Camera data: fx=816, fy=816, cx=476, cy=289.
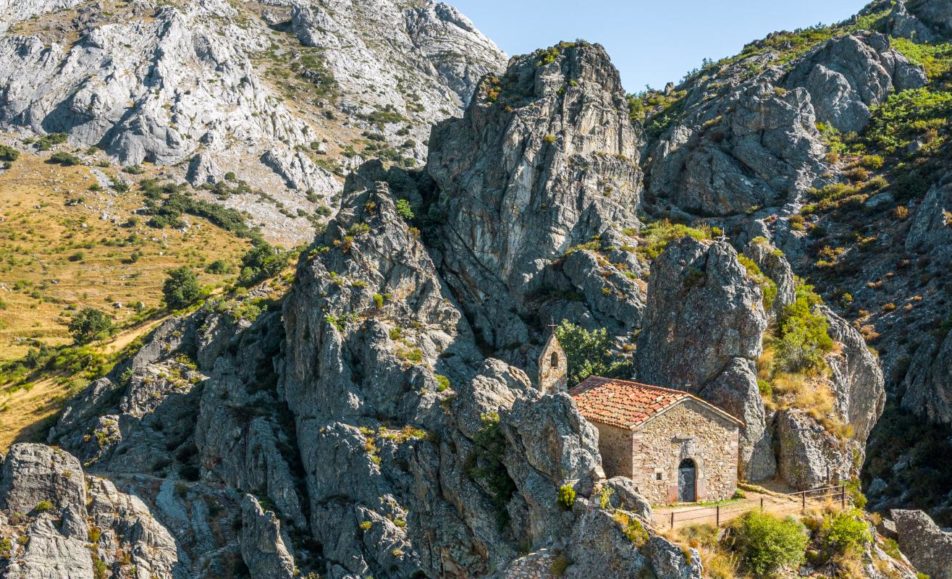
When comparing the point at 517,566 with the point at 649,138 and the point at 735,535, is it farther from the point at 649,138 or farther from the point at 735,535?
the point at 649,138

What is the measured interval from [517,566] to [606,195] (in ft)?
153

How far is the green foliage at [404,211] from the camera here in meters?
64.6

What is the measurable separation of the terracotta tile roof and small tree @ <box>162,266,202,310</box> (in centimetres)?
6518

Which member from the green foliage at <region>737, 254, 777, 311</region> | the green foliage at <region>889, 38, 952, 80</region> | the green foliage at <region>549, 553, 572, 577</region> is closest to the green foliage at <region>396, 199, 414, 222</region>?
the green foliage at <region>737, 254, 777, 311</region>

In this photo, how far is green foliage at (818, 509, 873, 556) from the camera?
25.7m

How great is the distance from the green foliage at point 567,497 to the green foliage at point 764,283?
50.0ft

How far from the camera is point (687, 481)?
2798 cm

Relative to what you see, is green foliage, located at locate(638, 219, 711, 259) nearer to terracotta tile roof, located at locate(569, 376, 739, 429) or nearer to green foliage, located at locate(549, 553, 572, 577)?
terracotta tile roof, located at locate(569, 376, 739, 429)

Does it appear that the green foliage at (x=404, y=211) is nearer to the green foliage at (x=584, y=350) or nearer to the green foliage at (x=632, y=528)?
the green foliage at (x=584, y=350)

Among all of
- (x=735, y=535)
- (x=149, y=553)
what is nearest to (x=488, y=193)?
(x=149, y=553)

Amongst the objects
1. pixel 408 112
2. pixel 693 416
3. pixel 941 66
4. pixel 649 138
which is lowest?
pixel 693 416

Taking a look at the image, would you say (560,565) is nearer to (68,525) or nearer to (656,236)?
(68,525)

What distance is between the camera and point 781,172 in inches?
3004

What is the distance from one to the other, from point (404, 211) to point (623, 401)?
37.9m
